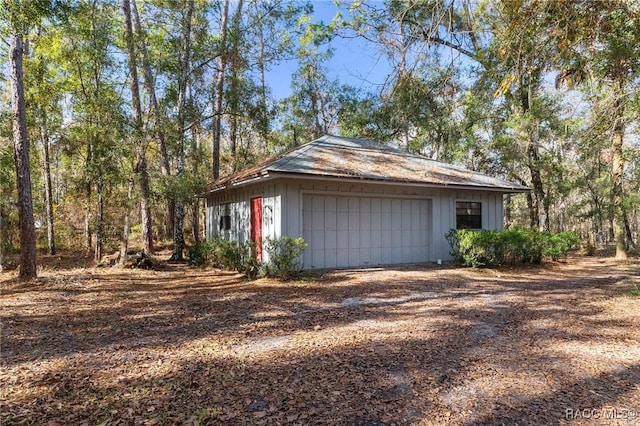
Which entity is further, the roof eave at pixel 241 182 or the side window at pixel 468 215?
the side window at pixel 468 215

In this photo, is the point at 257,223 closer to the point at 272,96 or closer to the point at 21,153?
the point at 21,153

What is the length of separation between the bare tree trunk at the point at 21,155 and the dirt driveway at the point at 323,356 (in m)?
1.34

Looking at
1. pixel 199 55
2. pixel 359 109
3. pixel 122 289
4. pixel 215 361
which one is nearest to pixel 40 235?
pixel 199 55

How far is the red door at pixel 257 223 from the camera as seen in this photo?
30.4ft

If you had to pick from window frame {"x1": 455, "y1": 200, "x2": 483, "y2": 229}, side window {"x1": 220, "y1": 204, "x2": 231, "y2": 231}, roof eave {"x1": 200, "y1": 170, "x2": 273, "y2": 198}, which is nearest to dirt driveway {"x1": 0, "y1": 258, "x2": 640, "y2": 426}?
roof eave {"x1": 200, "y1": 170, "x2": 273, "y2": 198}

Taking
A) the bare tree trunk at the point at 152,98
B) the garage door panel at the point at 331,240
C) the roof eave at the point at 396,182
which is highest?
the bare tree trunk at the point at 152,98

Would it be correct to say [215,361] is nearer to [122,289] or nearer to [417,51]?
[417,51]

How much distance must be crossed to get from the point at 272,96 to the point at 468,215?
12.0m

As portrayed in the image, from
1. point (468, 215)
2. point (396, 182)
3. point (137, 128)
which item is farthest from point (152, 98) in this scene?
point (468, 215)

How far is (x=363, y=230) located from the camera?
396 inches

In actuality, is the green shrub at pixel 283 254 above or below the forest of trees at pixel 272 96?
below

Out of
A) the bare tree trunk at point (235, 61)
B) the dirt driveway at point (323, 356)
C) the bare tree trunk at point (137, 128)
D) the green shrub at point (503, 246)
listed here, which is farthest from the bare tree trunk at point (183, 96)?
the green shrub at point (503, 246)

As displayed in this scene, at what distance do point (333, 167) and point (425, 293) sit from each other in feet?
13.1

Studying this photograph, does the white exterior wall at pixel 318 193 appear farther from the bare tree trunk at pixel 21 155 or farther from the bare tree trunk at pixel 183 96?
the bare tree trunk at pixel 21 155
